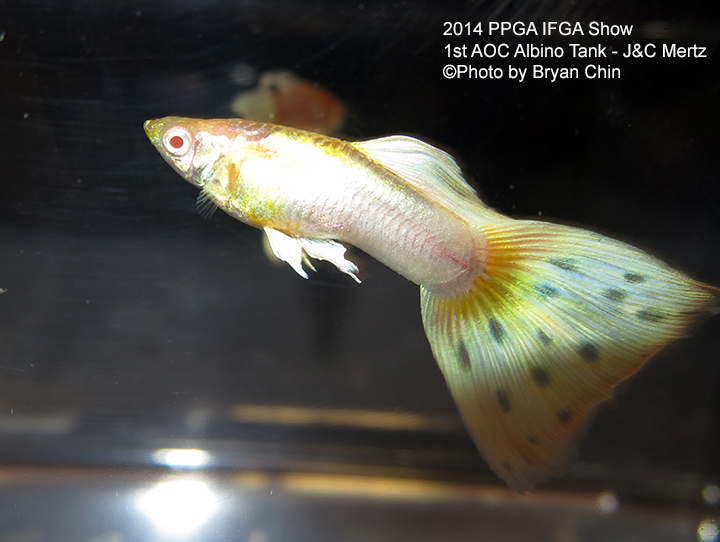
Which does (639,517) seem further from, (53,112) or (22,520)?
(53,112)

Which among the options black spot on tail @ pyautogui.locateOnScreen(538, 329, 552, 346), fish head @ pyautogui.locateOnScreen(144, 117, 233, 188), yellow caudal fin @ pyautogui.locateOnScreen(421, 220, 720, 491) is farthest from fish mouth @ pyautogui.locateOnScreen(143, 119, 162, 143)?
black spot on tail @ pyautogui.locateOnScreen(538, 329, 552, 346)

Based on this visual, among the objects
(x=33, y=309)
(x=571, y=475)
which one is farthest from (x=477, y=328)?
(x=33, y=309)

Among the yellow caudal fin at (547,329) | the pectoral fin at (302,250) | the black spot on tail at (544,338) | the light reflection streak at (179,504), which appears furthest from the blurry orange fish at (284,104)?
the light reflection streak at (179,504)

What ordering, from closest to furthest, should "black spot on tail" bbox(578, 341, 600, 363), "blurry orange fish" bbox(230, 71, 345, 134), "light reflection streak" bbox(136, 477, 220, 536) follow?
"black spot on tail" bbox(578, 341, 600, 363), "blurry orange fish" bbox(230, 71, 345, 134), "light reflection streak" bbox(136, 477, 220, 536)

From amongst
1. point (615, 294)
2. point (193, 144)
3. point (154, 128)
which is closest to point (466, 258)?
point (615, 294)

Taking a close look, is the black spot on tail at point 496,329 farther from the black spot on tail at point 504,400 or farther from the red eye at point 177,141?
the red eye at point 177,141

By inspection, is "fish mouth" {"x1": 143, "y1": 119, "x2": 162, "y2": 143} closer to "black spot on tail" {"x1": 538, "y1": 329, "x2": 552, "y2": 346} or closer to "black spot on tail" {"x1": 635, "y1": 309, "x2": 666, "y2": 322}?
"black spot on tail" {"x1": 538, "y1": 329, "x2": 552, "y2": 346}

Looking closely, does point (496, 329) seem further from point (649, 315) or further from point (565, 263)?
point (649, 315)
